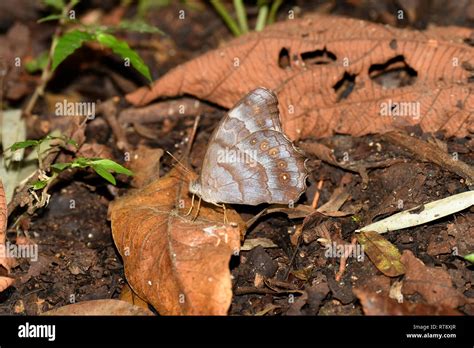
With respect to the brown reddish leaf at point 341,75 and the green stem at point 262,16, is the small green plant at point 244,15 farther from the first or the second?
the brown reddish leaf at point 341,75

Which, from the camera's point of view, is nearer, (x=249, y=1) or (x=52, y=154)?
(x=52, y=154)

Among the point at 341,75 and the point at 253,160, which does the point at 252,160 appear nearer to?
the point at 253,160

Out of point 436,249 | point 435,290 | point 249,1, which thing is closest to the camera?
point 435,290

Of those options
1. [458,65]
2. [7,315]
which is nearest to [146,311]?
[7,315]

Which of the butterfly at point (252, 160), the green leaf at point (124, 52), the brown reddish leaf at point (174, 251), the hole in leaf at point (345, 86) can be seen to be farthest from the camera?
the hole in leaf at point (345, 86)

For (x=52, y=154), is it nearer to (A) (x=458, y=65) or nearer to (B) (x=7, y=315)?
(B) (x=7, y=315)

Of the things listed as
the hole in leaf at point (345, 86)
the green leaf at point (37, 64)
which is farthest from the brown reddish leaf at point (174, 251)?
the green leaf at point (37, 64)

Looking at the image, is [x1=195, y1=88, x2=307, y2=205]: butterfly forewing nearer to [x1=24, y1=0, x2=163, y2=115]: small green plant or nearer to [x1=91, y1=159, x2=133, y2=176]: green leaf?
[x1=91, y1=159, x2=133, y2=176]: green leaf

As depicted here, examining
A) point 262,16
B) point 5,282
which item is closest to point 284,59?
point 262,16
